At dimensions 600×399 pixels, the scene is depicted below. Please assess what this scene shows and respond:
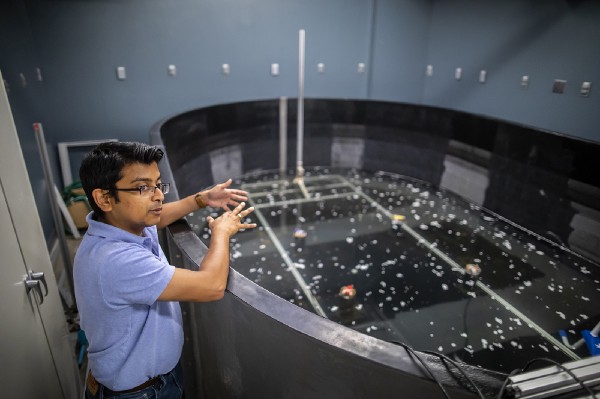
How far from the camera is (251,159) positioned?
213 inches

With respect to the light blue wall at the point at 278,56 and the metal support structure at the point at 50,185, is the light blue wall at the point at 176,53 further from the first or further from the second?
the metal support structure at the point at 50,185

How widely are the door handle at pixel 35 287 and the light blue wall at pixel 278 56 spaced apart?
7.15 ft

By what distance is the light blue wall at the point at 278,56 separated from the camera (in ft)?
13.6

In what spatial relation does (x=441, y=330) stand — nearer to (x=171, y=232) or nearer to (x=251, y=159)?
(x=171, y=232)

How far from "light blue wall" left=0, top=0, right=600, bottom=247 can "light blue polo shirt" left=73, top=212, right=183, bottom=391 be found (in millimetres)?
2743

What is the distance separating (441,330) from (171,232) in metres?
1.94

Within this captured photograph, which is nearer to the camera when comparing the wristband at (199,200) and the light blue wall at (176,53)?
the wristband at (199,200)

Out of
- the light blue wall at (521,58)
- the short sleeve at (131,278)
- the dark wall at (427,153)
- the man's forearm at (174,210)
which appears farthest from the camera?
the light blue wall at (521,58)

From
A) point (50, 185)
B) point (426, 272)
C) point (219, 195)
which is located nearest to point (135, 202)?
point (219, 195)

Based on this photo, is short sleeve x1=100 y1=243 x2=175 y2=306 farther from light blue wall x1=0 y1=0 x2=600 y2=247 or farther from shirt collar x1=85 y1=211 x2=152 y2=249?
light blue wall x1=0 y1=0 x2=600 y2=247

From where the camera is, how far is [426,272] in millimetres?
3186

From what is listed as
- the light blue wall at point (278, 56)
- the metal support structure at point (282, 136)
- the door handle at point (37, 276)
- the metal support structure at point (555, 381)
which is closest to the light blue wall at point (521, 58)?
the light blue wall at point (278, 56)

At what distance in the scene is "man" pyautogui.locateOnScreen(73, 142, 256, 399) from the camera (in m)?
1.06

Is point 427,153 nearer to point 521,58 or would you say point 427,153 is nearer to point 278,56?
point 521,58
